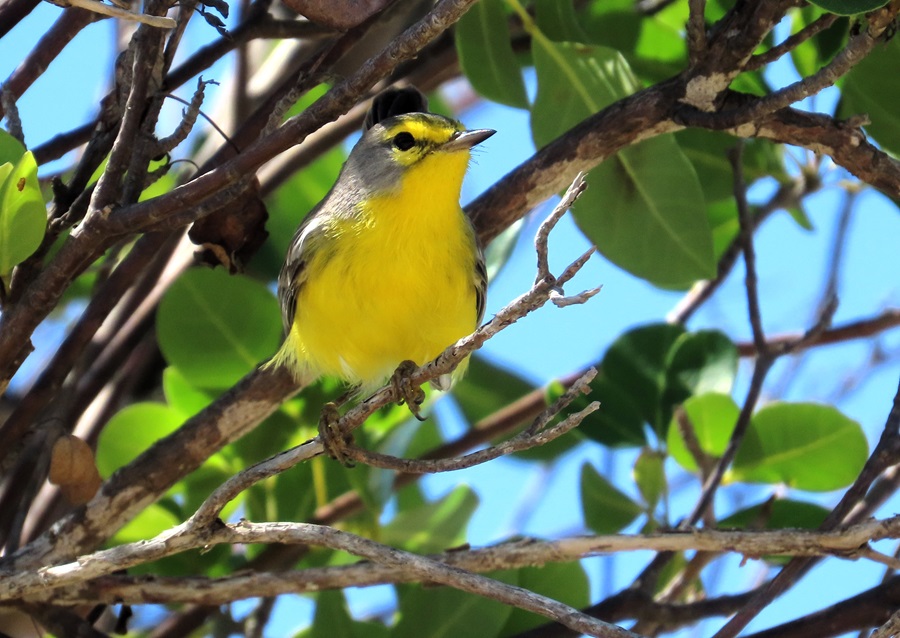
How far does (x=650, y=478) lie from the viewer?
3.26 metres

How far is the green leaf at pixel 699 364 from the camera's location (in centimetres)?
348

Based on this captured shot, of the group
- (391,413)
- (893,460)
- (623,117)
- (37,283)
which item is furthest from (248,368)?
(893,460)

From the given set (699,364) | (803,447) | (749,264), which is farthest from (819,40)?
(803,447)

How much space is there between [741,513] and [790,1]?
4.73 feet

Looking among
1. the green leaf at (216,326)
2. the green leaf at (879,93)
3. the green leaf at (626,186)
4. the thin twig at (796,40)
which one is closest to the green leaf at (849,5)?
the thin twig at (796,40)

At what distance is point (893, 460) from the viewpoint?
269 cm

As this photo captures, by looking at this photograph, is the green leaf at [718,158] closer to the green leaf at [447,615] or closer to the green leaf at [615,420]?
the green leaf at [615,420]

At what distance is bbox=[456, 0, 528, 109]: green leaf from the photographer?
3135 mm

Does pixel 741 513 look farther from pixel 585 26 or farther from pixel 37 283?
pixel 37 283

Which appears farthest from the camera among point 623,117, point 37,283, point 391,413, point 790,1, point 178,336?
point 391,413


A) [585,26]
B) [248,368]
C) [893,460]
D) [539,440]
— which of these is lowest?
[893,460]

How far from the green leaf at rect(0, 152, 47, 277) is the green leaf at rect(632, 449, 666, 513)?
1.77 meters

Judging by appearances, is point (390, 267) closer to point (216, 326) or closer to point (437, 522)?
point (216, 326)

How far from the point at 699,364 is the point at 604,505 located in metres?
0.55
